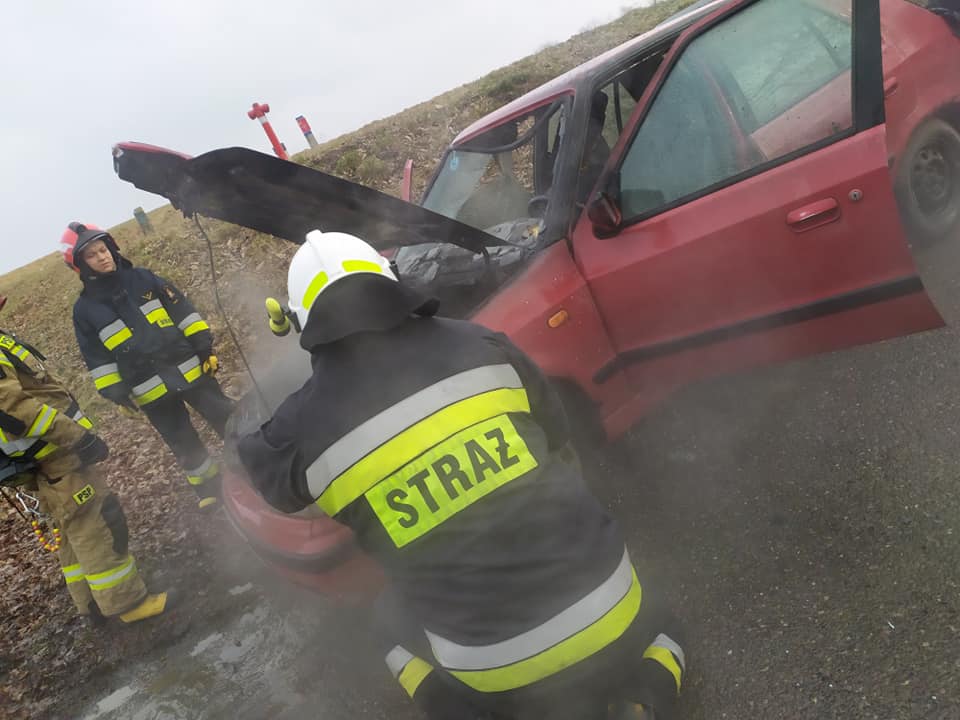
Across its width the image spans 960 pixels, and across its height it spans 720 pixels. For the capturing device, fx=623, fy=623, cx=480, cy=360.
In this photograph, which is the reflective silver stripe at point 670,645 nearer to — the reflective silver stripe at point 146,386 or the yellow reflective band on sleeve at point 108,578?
the yellow reflective band on sleeve at point 108,578

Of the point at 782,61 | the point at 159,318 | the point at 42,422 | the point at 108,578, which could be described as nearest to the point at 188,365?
the point at 159,318

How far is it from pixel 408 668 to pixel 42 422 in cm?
247

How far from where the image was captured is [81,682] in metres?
3.29

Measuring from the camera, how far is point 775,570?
2.27m

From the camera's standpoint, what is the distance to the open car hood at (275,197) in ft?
7.07

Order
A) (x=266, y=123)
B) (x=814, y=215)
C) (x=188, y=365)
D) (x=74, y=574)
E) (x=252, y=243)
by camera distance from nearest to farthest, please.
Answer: (x=814, y=215) → (x=74, y=574) → (x=188, y=365) → (x=252, y=243) → (x=266, y=123)

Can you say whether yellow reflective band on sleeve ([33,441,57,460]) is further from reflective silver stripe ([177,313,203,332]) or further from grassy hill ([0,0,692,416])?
grassy hill ([0,0,692,416])

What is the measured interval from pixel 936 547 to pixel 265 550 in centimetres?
241

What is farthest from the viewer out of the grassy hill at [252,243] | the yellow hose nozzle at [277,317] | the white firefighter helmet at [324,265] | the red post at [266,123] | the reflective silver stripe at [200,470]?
the red post at [266,123]

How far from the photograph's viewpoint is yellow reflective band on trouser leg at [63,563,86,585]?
355cm

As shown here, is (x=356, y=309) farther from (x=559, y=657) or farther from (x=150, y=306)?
(x=150, y=306)

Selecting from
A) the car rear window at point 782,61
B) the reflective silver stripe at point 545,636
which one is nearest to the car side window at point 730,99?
the car rear window at point 782,61

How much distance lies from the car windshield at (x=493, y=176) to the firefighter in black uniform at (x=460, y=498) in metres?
1.93

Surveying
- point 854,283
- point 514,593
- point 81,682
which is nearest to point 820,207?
point 854,283
